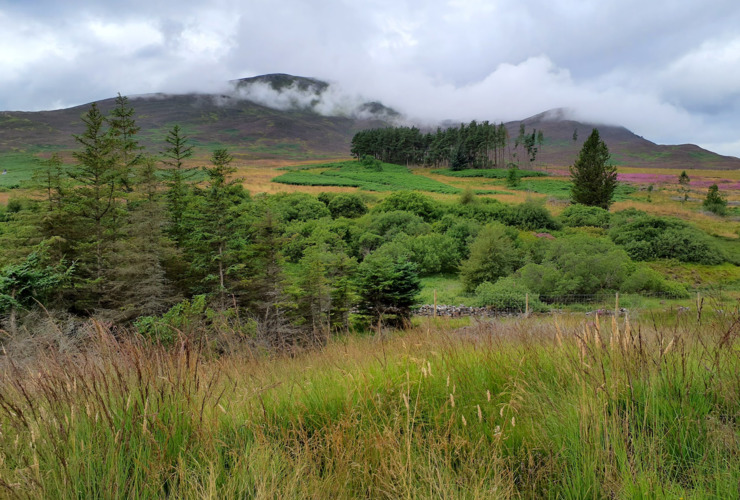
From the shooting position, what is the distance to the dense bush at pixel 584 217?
88.3 ft

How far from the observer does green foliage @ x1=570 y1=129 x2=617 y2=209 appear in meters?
33.9

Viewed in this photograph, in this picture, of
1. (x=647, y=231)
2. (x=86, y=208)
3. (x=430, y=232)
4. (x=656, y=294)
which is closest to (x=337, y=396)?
(x=86, y=208)

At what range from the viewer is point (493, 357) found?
3141mm

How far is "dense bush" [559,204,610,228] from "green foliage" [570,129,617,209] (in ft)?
19.4

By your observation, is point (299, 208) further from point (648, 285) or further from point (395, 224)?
point (648, 285)

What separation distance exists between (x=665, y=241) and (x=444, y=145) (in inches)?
2876

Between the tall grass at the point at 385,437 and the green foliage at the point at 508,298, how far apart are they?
1096cm

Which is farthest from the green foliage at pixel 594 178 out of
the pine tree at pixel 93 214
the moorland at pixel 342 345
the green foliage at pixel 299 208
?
the pine tree at pixel 93 214

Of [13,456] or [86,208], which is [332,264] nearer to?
[86,208]

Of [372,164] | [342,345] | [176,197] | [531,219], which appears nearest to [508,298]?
[342,345]

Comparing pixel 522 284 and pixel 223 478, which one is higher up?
pixel 223 478

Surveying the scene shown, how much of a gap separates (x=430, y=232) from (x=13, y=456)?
77.3 feet

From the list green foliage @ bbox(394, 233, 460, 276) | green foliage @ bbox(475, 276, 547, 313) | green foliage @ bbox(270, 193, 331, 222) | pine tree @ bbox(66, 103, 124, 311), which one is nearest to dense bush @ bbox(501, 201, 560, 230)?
green foliage @ bbox(394, 233, 460, 276)

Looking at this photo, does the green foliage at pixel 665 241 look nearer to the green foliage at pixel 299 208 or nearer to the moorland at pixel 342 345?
the moorland at pixel 342 345
